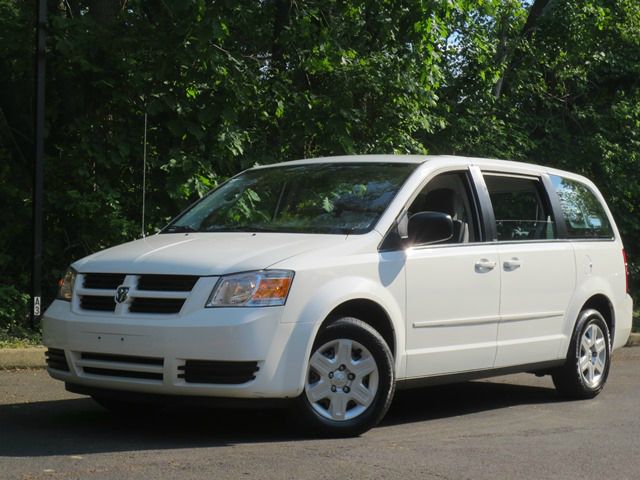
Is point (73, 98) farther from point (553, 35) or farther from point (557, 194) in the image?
point (553, 35)

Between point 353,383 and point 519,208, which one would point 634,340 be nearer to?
Result: point 519,208

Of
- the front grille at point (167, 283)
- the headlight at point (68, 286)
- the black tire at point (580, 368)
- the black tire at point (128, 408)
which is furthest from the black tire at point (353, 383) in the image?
the black tire at point (580, 368)

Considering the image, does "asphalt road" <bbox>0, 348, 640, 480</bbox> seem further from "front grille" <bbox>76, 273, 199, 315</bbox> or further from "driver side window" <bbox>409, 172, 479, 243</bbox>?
"driver side window" <bbox>409, 172, 479, 243</bbox>

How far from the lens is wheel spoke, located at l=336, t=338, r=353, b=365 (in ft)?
22.5

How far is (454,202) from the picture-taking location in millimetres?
8172

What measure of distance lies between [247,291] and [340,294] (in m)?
0.60

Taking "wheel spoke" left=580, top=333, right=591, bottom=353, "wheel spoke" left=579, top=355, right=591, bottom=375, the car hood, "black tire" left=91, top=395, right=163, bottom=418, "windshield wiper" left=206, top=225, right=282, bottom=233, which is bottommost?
"black tire" left=91, top=395, right=163, bottom=418

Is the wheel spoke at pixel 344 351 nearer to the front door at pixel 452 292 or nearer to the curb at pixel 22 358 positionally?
the front door at pixel 452 292

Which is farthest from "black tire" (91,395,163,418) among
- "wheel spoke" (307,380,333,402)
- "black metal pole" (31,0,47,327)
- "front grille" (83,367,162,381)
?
"black metal pole" (31,0,47,327)

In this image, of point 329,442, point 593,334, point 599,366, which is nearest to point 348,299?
point 329,442

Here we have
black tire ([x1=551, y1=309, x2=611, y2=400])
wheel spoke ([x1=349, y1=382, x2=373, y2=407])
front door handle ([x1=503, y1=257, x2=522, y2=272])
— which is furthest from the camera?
black tire ([x1=551, y1=309, x2=611, y2=400])

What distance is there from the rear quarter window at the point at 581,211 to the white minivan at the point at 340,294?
0.15 feet

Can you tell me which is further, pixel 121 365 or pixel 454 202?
pixel 454 202

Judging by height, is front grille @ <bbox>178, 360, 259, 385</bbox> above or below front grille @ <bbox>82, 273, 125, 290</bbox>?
below
